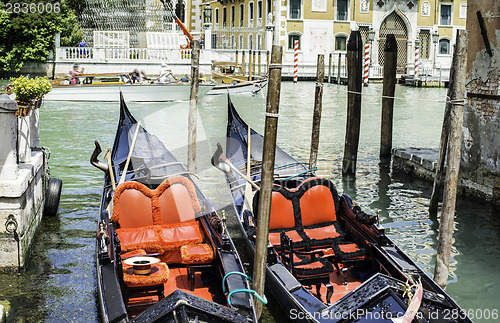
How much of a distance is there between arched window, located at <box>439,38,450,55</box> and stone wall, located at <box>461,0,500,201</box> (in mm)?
19033

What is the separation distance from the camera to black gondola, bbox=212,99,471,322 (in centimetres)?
331

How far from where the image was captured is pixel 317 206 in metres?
4.87

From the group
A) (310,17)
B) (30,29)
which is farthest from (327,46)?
(30,29)

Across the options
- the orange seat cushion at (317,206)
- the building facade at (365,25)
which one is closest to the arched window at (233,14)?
the building facade at (365,25)

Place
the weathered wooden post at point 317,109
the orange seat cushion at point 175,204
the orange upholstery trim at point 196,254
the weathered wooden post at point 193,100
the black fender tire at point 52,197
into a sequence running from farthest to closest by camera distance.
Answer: the weathered wooden post at point 193,100 → the weathered wooden post at point 317,109 → the black fender tire at point 52,197 → the orange seat cushion at point 175,204 → the orange upholstery trim at point 196,254

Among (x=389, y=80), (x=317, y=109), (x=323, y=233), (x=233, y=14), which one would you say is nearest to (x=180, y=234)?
(x=323, y=233)

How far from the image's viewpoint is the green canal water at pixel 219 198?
4395 mm

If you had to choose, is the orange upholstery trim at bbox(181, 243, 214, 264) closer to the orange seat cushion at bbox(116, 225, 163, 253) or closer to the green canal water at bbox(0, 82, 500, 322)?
the orange seat cushion at bbox(116, 225, 163, 253)

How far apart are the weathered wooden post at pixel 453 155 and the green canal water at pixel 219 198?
436 mm

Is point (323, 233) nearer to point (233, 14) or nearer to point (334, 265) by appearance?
point (334, 265)

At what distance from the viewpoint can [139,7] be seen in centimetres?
2377

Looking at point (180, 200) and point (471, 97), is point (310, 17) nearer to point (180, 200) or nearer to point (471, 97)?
point (471, 97)

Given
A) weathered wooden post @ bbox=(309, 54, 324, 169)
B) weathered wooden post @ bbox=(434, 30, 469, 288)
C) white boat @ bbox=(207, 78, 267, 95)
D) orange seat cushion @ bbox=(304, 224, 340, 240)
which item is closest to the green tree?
white boat @ bbox=(207, 78, 267, 95)

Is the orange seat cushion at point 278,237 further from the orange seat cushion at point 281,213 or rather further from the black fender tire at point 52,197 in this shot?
the black fender tire at point 52,197
